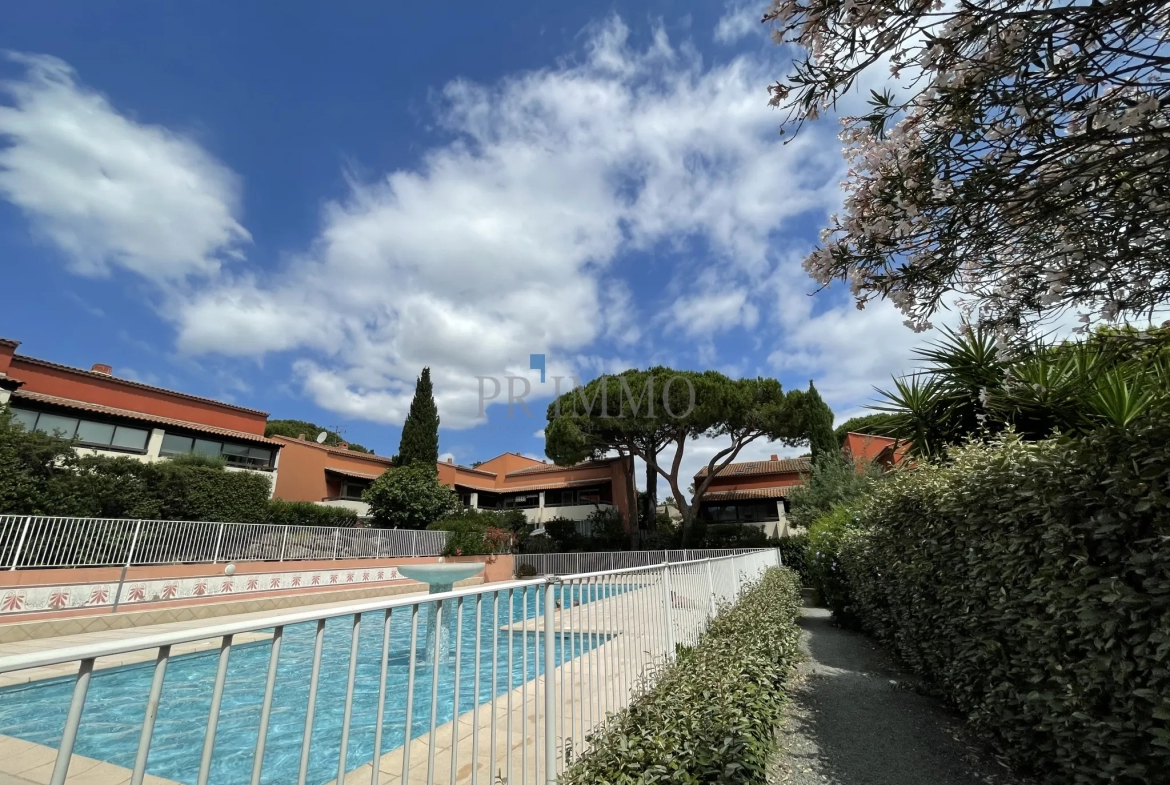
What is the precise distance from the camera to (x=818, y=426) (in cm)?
2273

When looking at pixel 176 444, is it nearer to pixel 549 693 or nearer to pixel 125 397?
pixel 125 397

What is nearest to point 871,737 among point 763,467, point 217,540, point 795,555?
point 217,540

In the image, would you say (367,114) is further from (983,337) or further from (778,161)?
(983,337)

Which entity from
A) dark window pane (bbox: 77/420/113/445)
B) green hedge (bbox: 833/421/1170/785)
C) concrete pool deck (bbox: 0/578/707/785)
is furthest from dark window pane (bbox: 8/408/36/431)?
green hedge (bbox: 833/421/1170/785)

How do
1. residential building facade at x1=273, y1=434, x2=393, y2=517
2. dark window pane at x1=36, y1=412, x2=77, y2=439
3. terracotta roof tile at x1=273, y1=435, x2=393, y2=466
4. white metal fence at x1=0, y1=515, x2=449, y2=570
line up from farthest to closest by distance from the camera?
terracotta roof tile at x1=273, y1=435, x2=393, y2=466 < residential building facade at x1=273, y1=434, x2=393, y2=517 < dark window pane at x1=36, y1=412, x2=77, y2=439 < white metal fence at x1=0, y1=515, x2=449, y2=570

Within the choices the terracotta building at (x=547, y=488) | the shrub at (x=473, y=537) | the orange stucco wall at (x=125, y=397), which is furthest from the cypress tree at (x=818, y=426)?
the orange stucco wall at (x=125, y=397)

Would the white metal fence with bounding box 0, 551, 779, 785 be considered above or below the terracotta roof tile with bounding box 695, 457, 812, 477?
below

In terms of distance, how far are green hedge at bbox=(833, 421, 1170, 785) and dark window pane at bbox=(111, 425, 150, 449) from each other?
80.2 ft

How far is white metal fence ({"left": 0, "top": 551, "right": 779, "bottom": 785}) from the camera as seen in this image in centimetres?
124

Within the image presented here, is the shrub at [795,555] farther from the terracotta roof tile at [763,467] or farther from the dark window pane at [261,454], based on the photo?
the dark window pane at [261,454]

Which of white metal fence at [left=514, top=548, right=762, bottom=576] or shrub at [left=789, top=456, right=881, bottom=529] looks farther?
white metal fence at [left=514, top=548, right=762, bottom=576]

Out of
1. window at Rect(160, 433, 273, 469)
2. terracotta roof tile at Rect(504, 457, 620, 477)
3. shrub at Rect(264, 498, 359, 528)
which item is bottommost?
shrub at Rect(264, 498, 359, 528)

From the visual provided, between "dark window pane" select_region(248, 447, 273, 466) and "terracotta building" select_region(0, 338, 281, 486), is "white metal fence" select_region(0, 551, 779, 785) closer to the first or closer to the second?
"terracotta building" select_region(0, 338, 281, 486)

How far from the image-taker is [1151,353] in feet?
11.5
